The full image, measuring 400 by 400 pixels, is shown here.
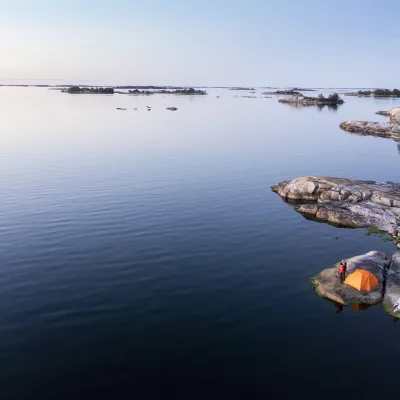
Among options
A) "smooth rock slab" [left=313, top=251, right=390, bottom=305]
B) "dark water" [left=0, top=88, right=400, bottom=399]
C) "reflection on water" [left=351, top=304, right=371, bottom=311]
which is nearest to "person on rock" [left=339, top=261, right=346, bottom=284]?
"smooth rock slab" [left=313, top=251, right=390, bottom=305]

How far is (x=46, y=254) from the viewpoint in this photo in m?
31.3

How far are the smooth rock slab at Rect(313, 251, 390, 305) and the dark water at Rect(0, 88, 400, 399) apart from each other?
87cm

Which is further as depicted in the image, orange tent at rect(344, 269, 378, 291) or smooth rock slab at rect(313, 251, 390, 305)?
orange tent at rect(344, 269, 378, 291)

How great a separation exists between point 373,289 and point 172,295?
14215 millimetres

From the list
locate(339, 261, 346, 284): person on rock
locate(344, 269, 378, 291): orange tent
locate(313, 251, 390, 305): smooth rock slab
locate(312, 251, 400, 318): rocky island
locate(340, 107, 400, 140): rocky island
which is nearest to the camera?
locate(312, 251, 400, 318): rocky island

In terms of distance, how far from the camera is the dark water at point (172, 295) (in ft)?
61.6

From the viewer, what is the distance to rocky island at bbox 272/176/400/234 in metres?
41.0

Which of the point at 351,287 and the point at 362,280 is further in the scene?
the point at 351,287

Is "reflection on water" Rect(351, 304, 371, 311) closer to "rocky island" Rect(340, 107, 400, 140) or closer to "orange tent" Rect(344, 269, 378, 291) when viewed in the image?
"orange tent" Rect(344, 269, 378, 291)

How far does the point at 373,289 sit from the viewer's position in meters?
26.9

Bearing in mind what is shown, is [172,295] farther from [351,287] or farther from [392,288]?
[392,288]

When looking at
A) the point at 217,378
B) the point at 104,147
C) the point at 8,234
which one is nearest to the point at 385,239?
the point at 217,378

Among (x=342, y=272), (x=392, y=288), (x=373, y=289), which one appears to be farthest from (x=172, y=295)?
(x=392, y=288)

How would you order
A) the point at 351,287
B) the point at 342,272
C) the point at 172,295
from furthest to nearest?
the point at 342,272 → the point at 351,287 → the point at 172,295
